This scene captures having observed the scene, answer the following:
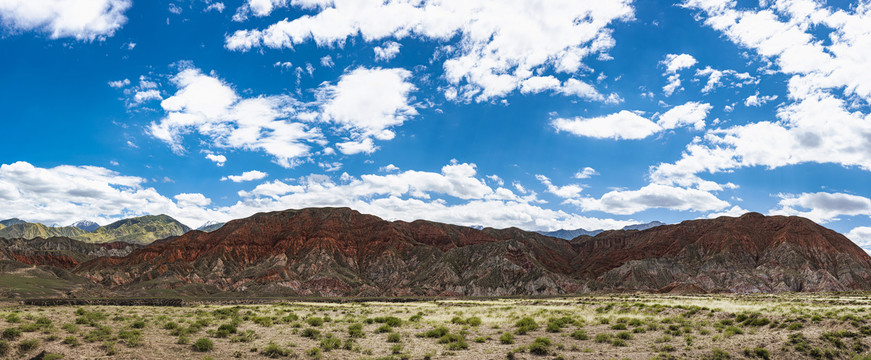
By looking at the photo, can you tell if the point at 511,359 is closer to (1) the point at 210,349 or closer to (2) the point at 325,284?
(1) the point at 210,349

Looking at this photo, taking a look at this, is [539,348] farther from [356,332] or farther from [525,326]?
[356,332]

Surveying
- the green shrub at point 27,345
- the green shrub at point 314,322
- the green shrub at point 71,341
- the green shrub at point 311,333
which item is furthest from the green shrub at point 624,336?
the green shrub at point 27,345

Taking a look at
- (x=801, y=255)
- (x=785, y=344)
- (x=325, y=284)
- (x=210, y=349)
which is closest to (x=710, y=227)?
(x=801, y=255)

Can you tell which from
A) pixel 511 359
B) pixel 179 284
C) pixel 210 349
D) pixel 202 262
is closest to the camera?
pixel 511 359

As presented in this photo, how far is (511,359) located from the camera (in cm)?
2095

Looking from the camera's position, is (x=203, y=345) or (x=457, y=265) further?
(x=457, y=265)

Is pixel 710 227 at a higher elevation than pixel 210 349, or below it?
higher

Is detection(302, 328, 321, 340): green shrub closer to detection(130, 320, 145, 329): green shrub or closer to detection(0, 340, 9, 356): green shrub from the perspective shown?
detection(130, 320, 145, 329): green shrub

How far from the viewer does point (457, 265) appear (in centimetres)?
16862

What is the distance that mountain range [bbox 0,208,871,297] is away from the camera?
470ft

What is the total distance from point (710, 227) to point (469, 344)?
18531cm

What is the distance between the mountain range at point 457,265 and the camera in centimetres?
14338

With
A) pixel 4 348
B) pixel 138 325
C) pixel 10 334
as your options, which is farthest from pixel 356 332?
pixel 10 334

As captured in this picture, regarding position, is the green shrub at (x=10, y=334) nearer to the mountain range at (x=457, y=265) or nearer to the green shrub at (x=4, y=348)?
the green shrub at (x=4, y=348)
